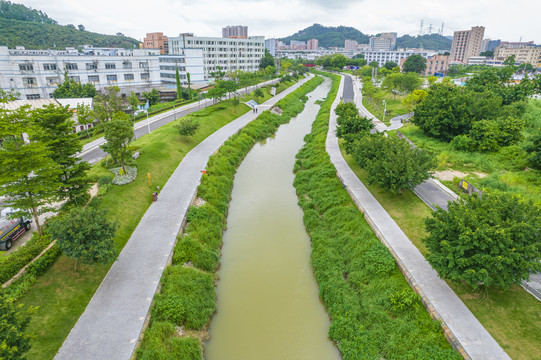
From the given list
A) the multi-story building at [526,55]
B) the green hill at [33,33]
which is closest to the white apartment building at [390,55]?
the multi-story building at [526,55]

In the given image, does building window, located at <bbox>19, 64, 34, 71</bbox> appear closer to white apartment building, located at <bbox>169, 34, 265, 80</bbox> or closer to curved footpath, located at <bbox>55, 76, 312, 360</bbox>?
white apartment building, located at <bbox>169, 34, 265, 80</bbox>

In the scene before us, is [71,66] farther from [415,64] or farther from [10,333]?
[415,64]

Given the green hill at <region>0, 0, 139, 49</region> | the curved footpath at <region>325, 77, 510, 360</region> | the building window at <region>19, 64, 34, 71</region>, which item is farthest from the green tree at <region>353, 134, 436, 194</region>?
the green hill at <region>0, 0, 139, 49</region>

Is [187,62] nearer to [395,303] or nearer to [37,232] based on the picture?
[37,232]

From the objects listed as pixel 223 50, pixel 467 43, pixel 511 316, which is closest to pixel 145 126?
pixel 511 316

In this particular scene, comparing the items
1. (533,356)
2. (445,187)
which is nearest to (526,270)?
(533,356)

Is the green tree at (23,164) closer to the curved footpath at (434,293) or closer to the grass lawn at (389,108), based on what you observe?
the curved footpath at (434,293)

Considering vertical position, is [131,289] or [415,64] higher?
[415,64]
